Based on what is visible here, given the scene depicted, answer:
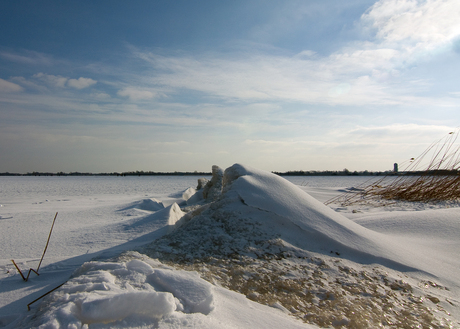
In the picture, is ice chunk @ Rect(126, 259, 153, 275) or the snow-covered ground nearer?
the snow-covered ground

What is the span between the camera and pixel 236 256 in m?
1.33

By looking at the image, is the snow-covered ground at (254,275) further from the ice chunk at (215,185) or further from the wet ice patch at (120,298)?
the ice chunk at (215,185)

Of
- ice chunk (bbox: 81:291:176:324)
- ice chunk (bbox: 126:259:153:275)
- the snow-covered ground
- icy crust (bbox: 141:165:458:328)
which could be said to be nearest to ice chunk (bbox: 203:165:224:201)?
the snow-covered ground

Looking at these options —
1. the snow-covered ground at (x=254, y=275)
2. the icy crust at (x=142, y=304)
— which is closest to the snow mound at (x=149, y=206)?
the snow-covered ground at (x=254, y=275)

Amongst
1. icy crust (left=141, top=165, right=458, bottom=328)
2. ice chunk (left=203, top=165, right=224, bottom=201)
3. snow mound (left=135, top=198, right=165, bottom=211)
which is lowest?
snow mound (left=135, top=198, right=165, bottom=211)

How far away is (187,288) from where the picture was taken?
91cm

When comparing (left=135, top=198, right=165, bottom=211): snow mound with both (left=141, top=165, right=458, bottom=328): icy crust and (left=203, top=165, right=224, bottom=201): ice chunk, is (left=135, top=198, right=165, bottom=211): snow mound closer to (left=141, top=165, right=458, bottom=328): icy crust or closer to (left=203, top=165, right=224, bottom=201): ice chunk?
(left=203, top=165, right=224, bottom=201): ice chunk

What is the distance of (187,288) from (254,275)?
379 mm

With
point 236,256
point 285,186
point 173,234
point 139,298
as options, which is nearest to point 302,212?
point 285,186

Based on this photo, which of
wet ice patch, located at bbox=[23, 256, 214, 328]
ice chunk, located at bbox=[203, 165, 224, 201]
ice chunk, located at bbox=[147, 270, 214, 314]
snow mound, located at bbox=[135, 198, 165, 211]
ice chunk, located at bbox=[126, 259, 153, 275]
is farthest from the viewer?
snow mound, located at bbox=[135, 198, 165, 211]

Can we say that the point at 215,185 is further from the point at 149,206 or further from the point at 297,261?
the point at 297,261

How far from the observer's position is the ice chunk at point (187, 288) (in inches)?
32.9

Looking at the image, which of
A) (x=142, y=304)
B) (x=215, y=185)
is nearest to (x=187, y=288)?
(x=142, y=304)

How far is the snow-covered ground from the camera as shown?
2.57 ft
